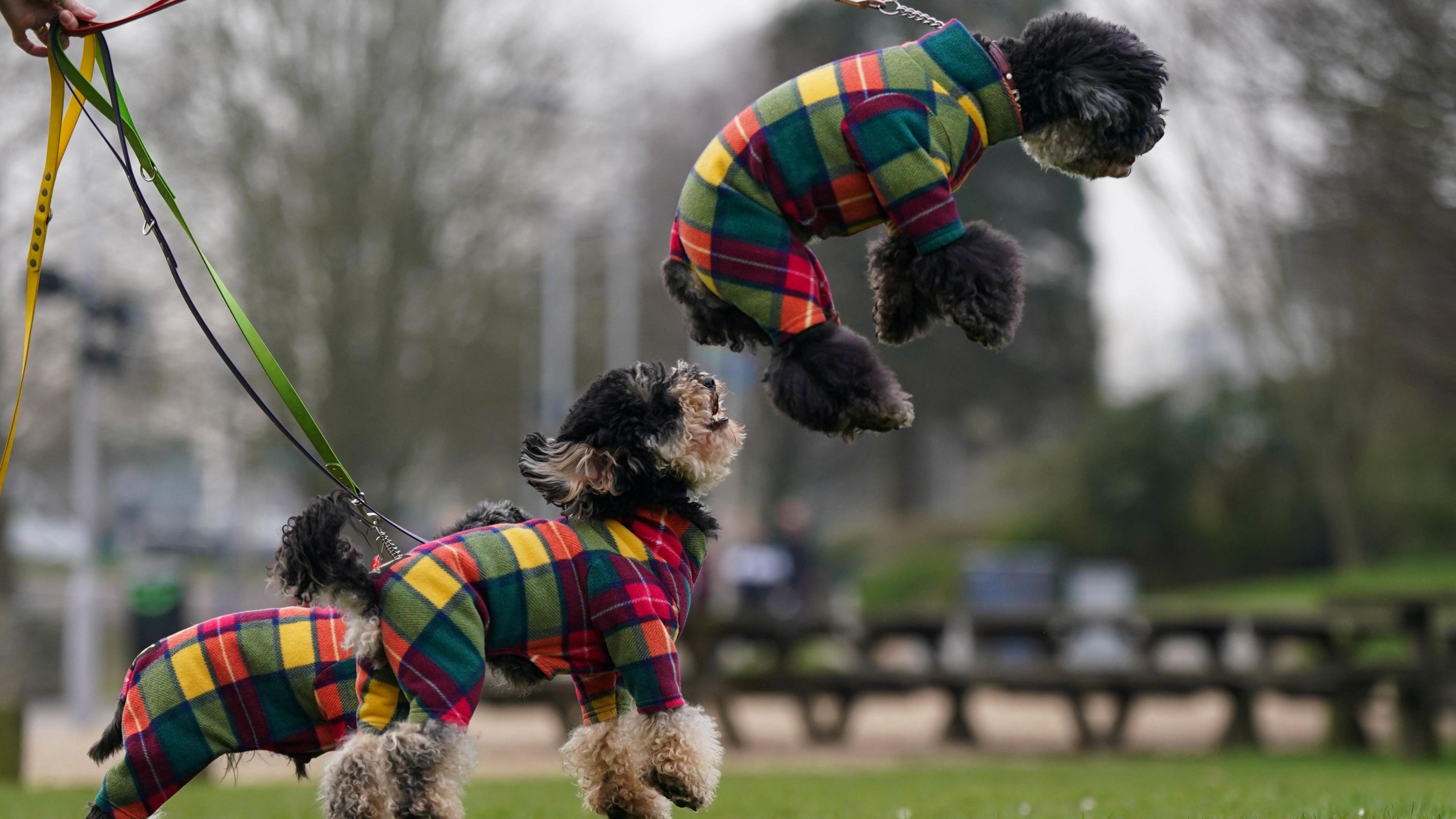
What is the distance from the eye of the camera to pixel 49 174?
447 cm

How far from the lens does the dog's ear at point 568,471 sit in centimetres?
362

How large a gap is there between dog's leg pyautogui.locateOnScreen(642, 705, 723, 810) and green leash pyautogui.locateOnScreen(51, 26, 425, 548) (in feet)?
2.97

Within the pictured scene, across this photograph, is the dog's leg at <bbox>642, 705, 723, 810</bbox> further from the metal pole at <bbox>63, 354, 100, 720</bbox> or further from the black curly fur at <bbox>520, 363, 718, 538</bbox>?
the metal pole at <bbox>63, 354, 100, 720</bbox>

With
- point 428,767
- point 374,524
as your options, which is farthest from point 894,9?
point 428,767

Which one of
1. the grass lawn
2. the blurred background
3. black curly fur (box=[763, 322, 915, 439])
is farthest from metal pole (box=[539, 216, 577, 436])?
black curly fur (box=[763, 322, 915, 439])

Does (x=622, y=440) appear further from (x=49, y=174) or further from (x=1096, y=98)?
(x=49, y=174)

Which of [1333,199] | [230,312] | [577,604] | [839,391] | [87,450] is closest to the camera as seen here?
[839,391]

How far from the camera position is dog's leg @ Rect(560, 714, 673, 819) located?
369 centimetres

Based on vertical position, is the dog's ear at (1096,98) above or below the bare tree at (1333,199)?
below

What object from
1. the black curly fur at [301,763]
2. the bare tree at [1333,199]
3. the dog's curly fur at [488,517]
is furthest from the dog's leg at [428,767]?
the bare tree at [1333,199]

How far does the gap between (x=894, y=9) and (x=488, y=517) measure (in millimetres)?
1874

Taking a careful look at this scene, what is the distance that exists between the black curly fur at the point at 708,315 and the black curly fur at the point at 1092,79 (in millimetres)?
897

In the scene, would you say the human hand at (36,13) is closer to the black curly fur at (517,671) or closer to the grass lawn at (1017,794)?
the black curly fur at (517,671)

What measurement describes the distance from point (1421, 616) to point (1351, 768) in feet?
5.60
